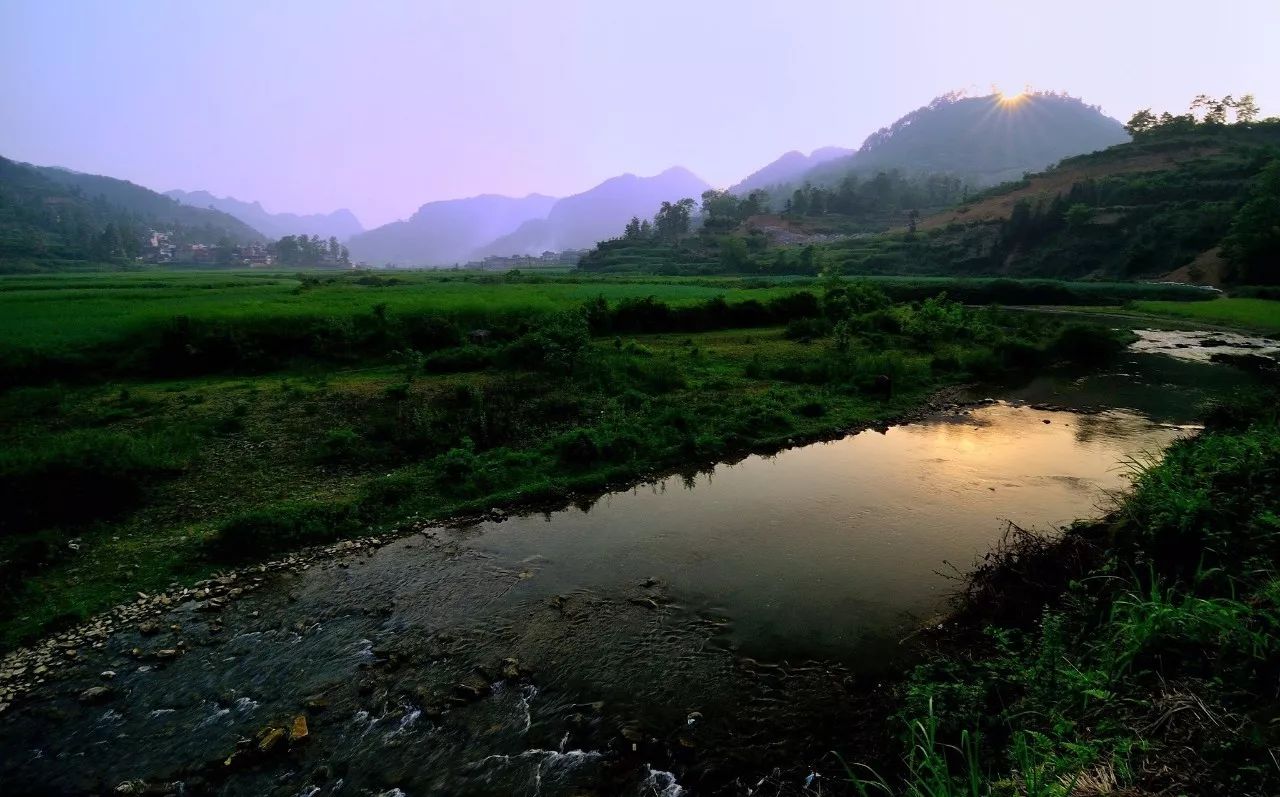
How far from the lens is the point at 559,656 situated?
898cm

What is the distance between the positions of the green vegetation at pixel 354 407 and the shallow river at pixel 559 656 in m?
2.01

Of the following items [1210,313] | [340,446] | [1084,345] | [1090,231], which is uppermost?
[1090,231]

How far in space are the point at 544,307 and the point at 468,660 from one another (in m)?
27.9

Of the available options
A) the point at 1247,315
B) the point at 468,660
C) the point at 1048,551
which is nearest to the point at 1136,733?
the point at 1048,551

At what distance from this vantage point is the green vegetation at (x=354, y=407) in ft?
40.8

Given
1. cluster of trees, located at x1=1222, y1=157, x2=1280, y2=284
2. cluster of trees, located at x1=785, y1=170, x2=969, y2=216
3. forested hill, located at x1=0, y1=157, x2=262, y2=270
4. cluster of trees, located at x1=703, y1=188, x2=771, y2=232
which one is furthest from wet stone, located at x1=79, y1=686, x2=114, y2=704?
cluster of trees, located at x1=785, y1=170, x2=969, y2=216

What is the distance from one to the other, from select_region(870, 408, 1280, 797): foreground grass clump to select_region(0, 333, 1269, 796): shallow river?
3.91 ft

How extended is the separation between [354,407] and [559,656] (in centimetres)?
1378

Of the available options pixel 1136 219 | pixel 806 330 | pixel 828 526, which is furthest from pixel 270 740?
pixel 1136 219

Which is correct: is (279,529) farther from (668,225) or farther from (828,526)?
(668,225)

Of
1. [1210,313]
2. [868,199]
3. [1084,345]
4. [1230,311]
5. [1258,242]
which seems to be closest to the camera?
[1084,345]

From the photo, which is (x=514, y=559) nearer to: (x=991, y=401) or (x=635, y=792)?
(x=635, y=792)

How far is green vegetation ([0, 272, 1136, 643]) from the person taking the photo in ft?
40.8

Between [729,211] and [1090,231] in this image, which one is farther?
[729,211]
